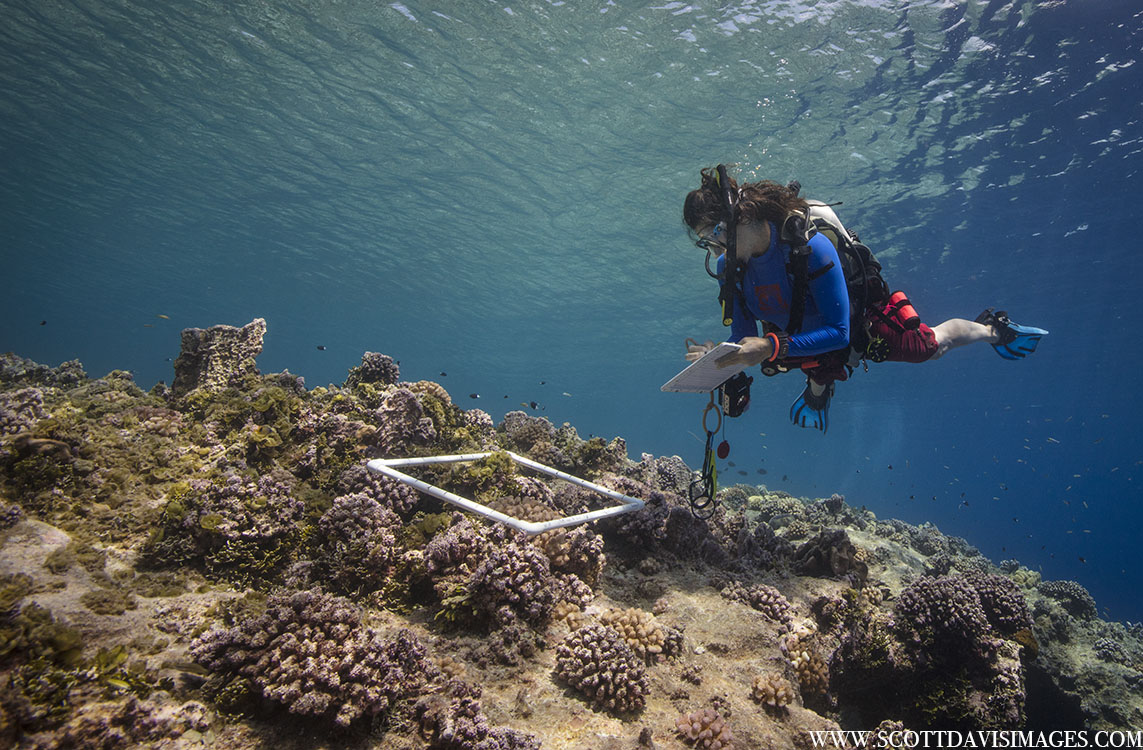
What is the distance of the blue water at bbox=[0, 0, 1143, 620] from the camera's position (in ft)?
44.3

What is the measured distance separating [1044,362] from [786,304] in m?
45.3

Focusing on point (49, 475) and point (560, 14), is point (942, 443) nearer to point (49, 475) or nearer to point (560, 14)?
point (560, 14)

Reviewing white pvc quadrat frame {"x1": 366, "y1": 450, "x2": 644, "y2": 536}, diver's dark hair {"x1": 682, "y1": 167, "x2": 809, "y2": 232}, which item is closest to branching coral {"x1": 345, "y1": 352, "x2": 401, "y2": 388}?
white pvc quadrat frame {"x1": 366, "y1": 450, "x2": 644, "y2": 536}

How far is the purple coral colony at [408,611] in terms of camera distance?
2.72 metres

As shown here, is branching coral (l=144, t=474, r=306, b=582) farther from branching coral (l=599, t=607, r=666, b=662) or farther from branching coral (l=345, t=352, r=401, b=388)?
branching coral (l=345, t=352, r=401, b=388)

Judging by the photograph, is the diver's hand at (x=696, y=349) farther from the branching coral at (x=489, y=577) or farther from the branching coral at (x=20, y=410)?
the branching coral at (x=20, y=410)

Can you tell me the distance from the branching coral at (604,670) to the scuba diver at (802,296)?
8.49ft

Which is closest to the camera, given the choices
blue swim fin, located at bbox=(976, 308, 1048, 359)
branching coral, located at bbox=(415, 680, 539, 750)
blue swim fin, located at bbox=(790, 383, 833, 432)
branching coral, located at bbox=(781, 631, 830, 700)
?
branching coral, located at bbox=(415, 680, 539, 750)

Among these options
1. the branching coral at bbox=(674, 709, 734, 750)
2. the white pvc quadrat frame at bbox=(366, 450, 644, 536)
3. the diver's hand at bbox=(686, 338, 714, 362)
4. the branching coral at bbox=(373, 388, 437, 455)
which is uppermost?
the diver's hand at bbox=(686, 338, 714, 362)

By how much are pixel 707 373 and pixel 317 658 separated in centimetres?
379

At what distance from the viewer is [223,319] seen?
86.6 meters

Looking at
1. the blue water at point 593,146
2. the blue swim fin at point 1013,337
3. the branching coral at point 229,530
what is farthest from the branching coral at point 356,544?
the blue water at point 593,146

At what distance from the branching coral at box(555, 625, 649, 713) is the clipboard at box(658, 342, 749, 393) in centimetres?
220

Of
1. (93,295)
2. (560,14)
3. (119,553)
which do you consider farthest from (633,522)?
(93,295)
